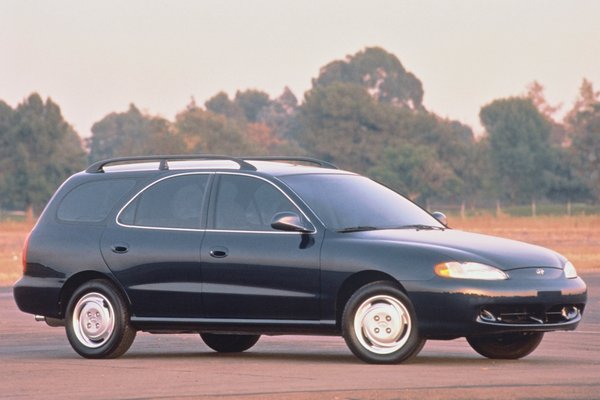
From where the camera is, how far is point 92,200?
15375 mm

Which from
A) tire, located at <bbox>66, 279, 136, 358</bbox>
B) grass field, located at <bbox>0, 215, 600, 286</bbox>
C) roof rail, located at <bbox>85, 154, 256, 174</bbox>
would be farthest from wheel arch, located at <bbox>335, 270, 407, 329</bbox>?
grass field, located at <bbox>0, 215, 600, 286</bbox>

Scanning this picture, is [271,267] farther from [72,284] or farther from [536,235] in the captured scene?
[536,235]

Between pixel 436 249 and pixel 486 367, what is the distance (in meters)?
0.99

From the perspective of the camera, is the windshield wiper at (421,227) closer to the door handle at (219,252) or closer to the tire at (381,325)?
the tire at (381,325)

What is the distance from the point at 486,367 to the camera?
1330cm

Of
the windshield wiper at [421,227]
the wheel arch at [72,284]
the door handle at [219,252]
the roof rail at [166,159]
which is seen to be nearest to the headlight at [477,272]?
the windshield wiper at [421,227]

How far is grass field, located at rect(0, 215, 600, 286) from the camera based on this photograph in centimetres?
3697

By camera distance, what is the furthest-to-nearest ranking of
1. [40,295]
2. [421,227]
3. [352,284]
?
[40,295] < [421,227] < [352,284]

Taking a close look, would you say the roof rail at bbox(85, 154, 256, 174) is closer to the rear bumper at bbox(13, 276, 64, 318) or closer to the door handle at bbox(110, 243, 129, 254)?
the door handle at bbox(110, 243, 129, 254)

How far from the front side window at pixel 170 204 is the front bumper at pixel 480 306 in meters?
2.28

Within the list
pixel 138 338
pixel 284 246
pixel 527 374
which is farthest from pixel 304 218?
pixel 138 338

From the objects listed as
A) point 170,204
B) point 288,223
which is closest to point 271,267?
point 288,223

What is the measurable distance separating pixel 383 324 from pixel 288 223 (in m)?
1.15

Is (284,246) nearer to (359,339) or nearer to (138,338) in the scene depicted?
(359,339)
